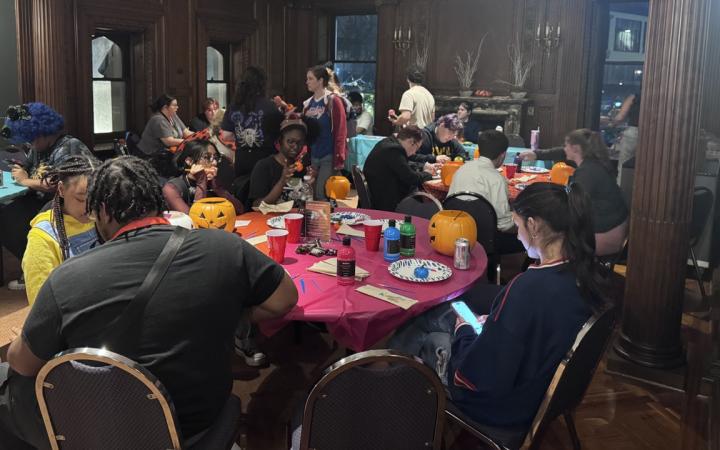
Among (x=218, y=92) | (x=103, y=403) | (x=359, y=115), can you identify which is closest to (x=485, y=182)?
(x=103, y=403)

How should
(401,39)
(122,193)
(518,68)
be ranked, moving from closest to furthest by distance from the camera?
(122,193), (518,68), (401,39)

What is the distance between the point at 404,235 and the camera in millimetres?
2834

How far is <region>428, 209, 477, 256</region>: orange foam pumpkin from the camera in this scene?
2.80 m

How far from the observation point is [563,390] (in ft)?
6.19

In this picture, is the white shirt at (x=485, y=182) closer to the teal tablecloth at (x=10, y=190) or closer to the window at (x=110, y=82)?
the teal tablecloth at (x=10, y=190)

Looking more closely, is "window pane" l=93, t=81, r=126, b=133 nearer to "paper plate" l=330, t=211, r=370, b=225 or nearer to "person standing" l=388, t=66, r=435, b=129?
"person standing" l=388, t=66, r=435, b=129

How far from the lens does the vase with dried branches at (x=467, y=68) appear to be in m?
8.88

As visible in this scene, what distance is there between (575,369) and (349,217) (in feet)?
5.90

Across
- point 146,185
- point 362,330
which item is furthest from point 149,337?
point 362,330

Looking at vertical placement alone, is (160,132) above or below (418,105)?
below

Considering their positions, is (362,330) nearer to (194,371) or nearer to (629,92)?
(194,371)

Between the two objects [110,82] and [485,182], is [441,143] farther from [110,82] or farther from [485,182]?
[110,82]

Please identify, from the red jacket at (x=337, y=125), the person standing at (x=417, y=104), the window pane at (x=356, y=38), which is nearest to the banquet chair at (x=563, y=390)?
the red jacket at (x=337, y=125)

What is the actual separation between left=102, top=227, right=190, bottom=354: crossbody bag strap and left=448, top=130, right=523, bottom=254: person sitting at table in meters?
2.65
